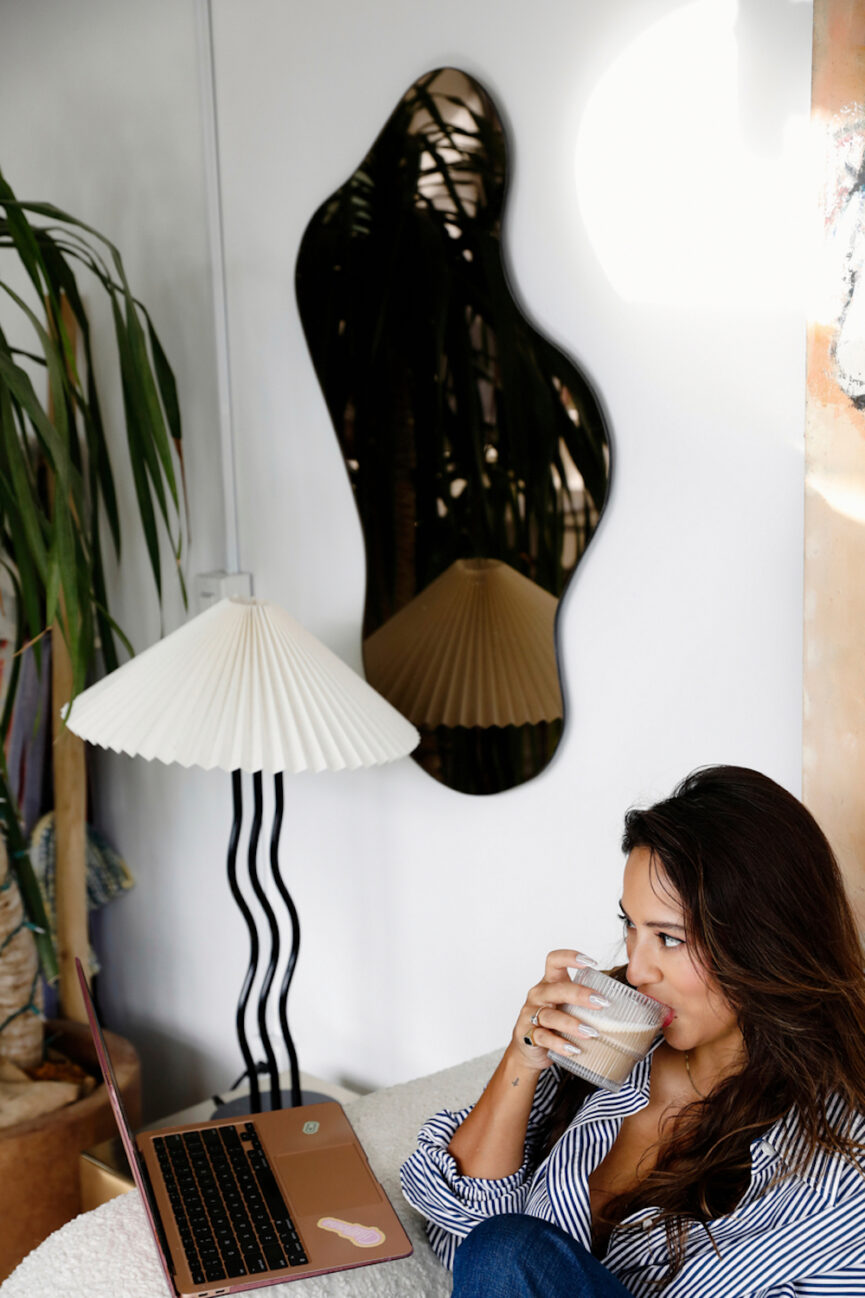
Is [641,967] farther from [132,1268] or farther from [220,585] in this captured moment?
[220,585]

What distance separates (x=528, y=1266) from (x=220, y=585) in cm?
133

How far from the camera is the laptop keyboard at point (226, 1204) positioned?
1.17m

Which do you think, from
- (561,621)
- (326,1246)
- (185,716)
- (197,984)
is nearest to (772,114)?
(561,621)

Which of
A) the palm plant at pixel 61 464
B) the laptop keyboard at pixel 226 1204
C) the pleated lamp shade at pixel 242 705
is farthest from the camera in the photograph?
the palm plant at pixel 61 464

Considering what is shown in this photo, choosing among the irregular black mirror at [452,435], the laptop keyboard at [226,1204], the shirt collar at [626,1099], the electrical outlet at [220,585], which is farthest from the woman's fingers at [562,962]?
the electrical outlet at [220,585]

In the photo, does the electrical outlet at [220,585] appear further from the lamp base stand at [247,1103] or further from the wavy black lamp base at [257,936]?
the lamp base stand at [247,1103]

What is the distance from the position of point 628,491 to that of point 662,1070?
26.4 inches

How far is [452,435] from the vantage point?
171 cm

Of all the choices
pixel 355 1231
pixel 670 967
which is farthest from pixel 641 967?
pixel 355 1231

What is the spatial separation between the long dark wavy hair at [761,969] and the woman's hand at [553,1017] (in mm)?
114

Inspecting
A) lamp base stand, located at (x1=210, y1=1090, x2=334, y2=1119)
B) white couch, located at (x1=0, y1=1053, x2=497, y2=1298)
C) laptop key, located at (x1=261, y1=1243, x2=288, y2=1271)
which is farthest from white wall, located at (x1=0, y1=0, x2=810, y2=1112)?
laptop key, located at (x1=261, y1=1243, x2=288, y2=1271)

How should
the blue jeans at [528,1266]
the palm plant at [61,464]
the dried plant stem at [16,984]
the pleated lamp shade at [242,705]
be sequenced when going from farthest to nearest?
the dried plant stem at [16,984] < the palm plant at [61,464] < the pleated lamp shade at [242,705] < the blue jeans at [528,1266]

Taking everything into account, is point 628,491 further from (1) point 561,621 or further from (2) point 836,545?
(2) point 836,545

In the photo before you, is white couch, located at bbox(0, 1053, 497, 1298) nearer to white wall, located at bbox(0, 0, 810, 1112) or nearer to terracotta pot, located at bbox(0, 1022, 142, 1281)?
white wall, located at bbox(0, 0, 810, 1112)
